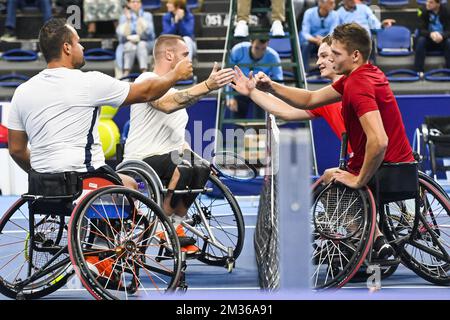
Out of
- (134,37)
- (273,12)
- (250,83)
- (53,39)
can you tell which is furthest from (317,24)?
(53,39)

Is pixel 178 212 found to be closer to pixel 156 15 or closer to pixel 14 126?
pixel 14 126

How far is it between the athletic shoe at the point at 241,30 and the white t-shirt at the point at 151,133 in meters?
4.99

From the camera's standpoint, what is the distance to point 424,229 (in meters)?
6.36

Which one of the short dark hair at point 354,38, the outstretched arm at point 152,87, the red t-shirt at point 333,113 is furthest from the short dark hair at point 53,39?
the red t-shirt at point 333,113

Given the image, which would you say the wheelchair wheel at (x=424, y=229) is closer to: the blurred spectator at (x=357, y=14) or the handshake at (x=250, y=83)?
the handshake at (x=250, y=83)

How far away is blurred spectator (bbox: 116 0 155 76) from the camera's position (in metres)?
14.2

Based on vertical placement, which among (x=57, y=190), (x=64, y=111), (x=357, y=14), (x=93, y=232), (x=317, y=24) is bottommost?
(x=93, y=232)

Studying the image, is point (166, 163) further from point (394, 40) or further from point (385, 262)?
point (394, 40)

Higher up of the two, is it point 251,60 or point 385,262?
point 251,60

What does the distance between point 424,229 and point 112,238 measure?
2.13m

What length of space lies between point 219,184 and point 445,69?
813 cm

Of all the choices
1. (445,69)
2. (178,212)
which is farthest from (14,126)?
(445,69)

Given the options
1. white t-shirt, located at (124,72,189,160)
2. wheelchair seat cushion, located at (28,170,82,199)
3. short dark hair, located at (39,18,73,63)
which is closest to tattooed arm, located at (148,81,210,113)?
white t-shirt, located at (124,72,189,160)

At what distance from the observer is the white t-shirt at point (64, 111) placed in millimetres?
5480
